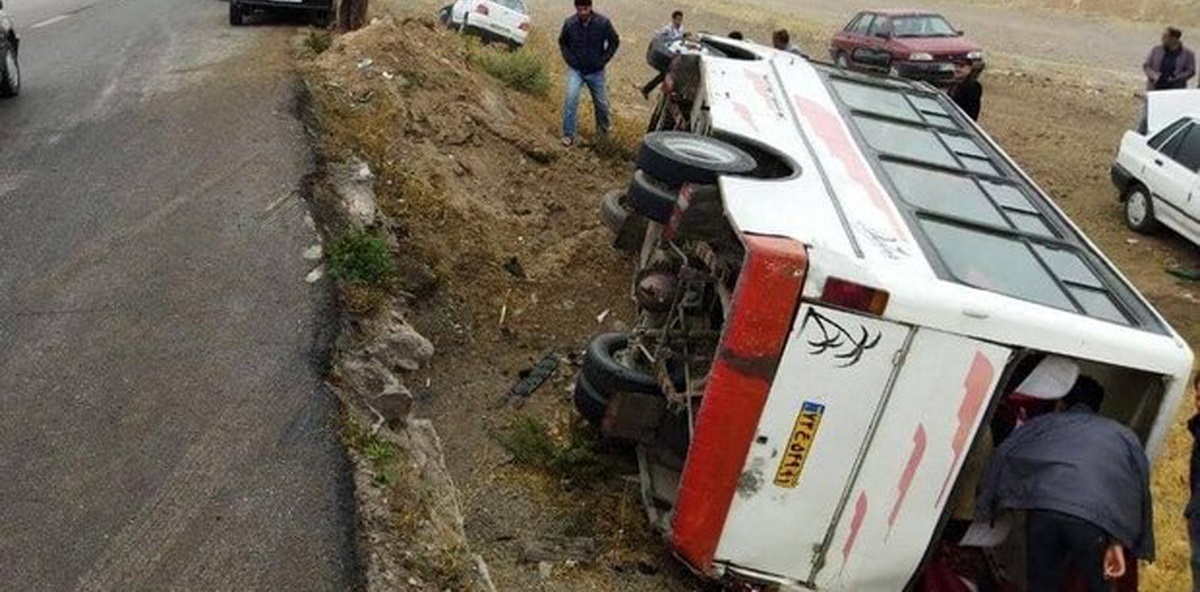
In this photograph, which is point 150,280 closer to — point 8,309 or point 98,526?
point 8,309

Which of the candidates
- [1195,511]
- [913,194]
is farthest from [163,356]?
[1195,511]

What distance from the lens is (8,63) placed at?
10102 mm

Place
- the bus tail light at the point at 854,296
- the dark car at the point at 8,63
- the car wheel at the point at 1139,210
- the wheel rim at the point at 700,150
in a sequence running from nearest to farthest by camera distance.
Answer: the bus tail light at the point at 854,296
the wheel rim at the point at 700,150
the dark car at the point at 8,63
the car wheel at the point at 1139,210

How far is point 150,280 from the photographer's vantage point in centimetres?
627

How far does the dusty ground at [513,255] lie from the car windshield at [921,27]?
241 cm

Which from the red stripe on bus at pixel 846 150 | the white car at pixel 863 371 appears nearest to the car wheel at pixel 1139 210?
the red stripe on bus at pixel 846 150

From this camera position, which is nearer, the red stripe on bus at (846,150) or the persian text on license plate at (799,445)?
the persian text on license plate at (799,445)

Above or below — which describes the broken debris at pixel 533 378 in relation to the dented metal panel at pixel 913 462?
below

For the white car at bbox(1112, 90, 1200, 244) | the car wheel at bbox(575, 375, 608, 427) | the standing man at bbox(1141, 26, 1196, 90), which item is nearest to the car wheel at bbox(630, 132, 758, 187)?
the car wheel at bbox(575, 375, 608, 427)

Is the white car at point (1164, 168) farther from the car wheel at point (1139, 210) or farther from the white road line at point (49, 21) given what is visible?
the white road line at point (49, 21)

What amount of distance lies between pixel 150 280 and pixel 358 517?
2.62m

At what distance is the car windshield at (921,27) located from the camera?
17.9 metres

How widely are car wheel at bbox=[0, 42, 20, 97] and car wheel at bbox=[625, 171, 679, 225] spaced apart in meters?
7.06

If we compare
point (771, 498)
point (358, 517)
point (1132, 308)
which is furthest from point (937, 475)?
point (358, 517)
